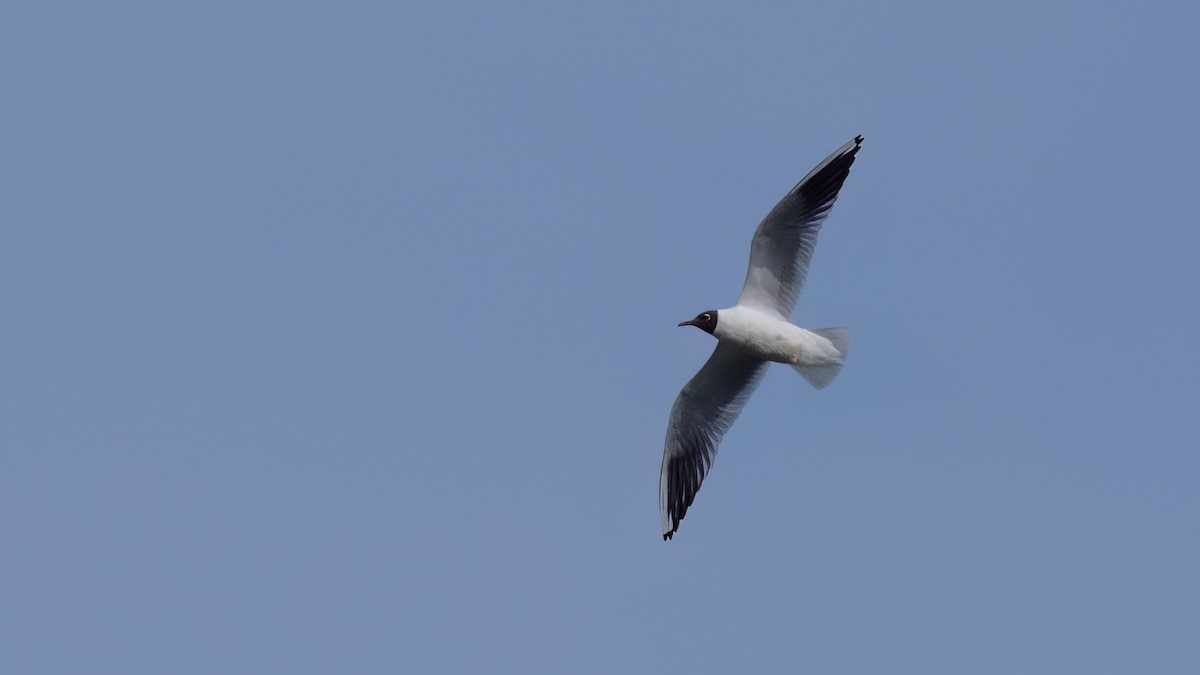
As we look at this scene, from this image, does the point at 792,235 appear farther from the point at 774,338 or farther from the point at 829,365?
the point at 829,365

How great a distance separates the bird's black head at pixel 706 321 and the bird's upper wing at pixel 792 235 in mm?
418

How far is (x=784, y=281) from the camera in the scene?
17859 millimetres

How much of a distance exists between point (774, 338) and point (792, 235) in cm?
110

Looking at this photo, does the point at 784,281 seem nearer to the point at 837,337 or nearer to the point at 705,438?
the point at 837,337

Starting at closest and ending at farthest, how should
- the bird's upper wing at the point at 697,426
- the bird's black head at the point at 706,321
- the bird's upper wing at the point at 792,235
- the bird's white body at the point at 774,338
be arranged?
the bird's upper wing at the point at 792,235
the bird's white body at the point at 774,338
the bird's black head at the point at 706,321
the bird's upper wing at the point at 697,426

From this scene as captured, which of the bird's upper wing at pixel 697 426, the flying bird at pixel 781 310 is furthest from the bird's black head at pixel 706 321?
the bird's upper wing at pixel 697 426

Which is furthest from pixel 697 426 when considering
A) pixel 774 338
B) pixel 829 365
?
pixel 829 365

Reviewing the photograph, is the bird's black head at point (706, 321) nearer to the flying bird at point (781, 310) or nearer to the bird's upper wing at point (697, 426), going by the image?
the flying bird at point (781, 310)

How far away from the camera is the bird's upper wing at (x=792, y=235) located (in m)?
17.4

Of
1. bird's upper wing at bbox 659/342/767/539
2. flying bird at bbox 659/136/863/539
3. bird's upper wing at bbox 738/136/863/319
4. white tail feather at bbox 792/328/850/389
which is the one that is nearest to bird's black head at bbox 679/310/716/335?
flying bird at bbox 659/136/863/539

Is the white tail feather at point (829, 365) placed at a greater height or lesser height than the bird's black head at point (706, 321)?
lesser

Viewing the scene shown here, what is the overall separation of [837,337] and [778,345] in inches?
24.7

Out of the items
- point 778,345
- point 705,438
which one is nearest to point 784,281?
point 778,345

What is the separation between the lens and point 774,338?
57.9 ft
